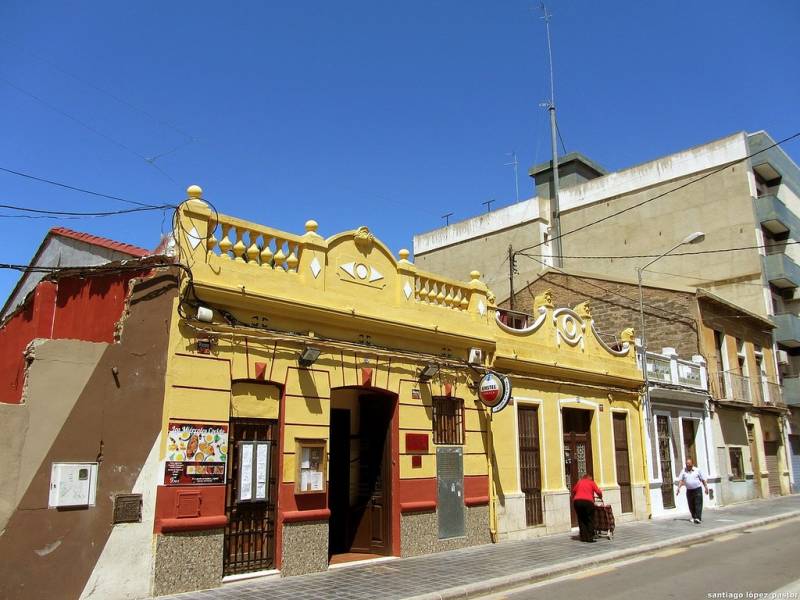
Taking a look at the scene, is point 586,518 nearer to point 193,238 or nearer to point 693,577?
point 693,577

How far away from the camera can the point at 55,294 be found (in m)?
10.3

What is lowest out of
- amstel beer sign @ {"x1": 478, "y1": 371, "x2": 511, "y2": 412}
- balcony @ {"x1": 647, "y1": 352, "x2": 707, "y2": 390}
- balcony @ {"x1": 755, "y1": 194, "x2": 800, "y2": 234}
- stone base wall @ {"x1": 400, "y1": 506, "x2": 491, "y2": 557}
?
stone base wall @ {"x1": 400, "y1": 506, "x2": 491, "y2": 557}

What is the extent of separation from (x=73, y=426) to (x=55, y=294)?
286cm

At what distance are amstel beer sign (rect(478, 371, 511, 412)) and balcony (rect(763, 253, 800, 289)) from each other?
20255 millimetres

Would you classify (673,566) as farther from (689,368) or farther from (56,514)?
(689,368)

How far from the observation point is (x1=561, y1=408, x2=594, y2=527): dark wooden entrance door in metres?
16.5

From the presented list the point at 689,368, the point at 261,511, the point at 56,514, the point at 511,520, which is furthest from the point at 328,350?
the point at 689,368

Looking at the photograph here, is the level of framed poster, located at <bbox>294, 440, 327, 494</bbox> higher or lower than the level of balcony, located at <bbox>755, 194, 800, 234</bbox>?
lower

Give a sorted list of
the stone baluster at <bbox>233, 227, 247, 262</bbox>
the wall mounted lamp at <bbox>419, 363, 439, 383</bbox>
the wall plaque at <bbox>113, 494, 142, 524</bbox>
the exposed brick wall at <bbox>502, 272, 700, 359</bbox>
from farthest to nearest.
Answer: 1. the exposed brick wall at <bbox>502, 272, 700, 359</bbox>
2. the wall mounted lamp at <bbox>419, 363, 439, 383</bbox>
3. the stone baluster at <bbox>233, 227, 247, 262</bbox>
4. the wall plaque at <bbox>113, 494, 142, 524</bbox>

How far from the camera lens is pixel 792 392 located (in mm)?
30219

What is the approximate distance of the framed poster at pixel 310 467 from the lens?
10.4 m

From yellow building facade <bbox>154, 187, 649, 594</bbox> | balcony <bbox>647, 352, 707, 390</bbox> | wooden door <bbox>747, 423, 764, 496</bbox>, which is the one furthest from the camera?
wooden door <bbox>747, 423, 764, 496</bbox>

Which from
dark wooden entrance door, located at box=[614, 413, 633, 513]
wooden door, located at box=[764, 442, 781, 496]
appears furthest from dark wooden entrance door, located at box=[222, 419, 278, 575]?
wooden door, located at box=[764, 442, 781, 496]

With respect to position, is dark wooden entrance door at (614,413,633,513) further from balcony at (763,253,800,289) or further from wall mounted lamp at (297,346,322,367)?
balcony at (763,253,800,289)
